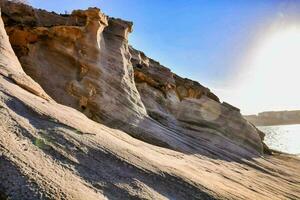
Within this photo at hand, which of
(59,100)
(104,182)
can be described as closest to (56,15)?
(59,100)

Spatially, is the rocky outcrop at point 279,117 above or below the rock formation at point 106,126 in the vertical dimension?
above

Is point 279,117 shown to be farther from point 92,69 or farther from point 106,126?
point 106,126

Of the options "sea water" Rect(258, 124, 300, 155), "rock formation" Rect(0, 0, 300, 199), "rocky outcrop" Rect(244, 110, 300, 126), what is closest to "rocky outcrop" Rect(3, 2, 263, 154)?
"rock formation" Rect(0, 0, 300, 199)

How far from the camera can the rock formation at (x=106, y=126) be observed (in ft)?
20.2

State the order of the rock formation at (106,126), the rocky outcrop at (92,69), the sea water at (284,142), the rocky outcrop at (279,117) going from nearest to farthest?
the rock formation at (106,126) → the rocky outcrop at (92,69) → the sea water at (284,142) → the rocky outcrop at (279,117)

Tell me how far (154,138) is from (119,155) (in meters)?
7.00

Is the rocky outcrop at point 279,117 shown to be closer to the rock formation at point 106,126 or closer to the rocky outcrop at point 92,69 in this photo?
the rock formation at point 106,126

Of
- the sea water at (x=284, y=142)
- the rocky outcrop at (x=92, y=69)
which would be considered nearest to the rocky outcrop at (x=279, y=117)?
the sea water at (x=284, y=142)

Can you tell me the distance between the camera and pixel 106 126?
11.2 m

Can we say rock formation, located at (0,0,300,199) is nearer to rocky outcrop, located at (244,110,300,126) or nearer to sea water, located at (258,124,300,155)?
sea water, located at (258,124,300,155)

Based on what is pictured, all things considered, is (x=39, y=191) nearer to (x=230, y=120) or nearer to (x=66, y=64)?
(x=66, y=64)

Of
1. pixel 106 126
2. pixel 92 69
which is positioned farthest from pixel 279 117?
pixel 106 126

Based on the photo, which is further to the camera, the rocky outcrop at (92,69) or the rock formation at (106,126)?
the rocky outcrop at (92,69)

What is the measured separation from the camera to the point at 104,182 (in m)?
6.29
